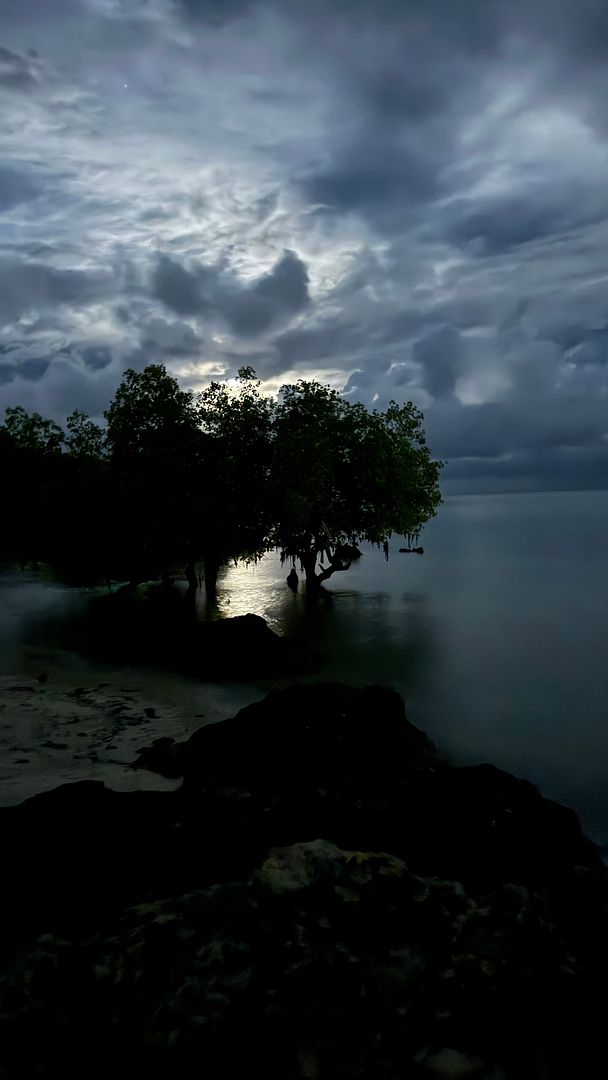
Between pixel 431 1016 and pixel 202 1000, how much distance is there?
254 cm

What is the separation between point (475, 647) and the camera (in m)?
A: 36.1

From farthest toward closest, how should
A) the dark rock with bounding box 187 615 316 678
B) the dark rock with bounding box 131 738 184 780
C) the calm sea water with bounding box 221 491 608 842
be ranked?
the dark rock with bounding box 187 615 316 678
the calm sea water with bounding box 221 491 608 842
the dark rock with bounding box 131 738 184 780

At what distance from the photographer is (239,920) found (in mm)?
8188

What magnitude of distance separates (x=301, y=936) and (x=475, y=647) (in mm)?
29694

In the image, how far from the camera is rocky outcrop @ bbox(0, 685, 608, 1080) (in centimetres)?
693

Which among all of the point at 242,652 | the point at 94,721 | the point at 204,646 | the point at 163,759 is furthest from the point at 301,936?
the point at 204,646

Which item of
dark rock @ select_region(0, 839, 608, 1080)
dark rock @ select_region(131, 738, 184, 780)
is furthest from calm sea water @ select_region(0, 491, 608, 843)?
dark rock @ select_region(0, 839, 608, 1080)

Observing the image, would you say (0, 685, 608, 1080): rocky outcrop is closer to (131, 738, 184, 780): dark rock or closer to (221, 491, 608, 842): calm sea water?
(131, 738, 184, 780): dark rock

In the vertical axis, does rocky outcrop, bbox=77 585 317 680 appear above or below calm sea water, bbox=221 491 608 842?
above

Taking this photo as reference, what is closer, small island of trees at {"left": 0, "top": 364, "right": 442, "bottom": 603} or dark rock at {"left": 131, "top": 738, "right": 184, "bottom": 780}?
dark rock at {"left": 131, "top": 738, "right": 184, "bottom": 780}

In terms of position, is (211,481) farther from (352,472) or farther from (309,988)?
(309,988)

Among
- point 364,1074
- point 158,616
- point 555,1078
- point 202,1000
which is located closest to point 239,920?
point 202,1000

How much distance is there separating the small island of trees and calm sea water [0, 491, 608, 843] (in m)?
5.58

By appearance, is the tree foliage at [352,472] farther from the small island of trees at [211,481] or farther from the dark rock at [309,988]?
the dark rock at [309,988]
